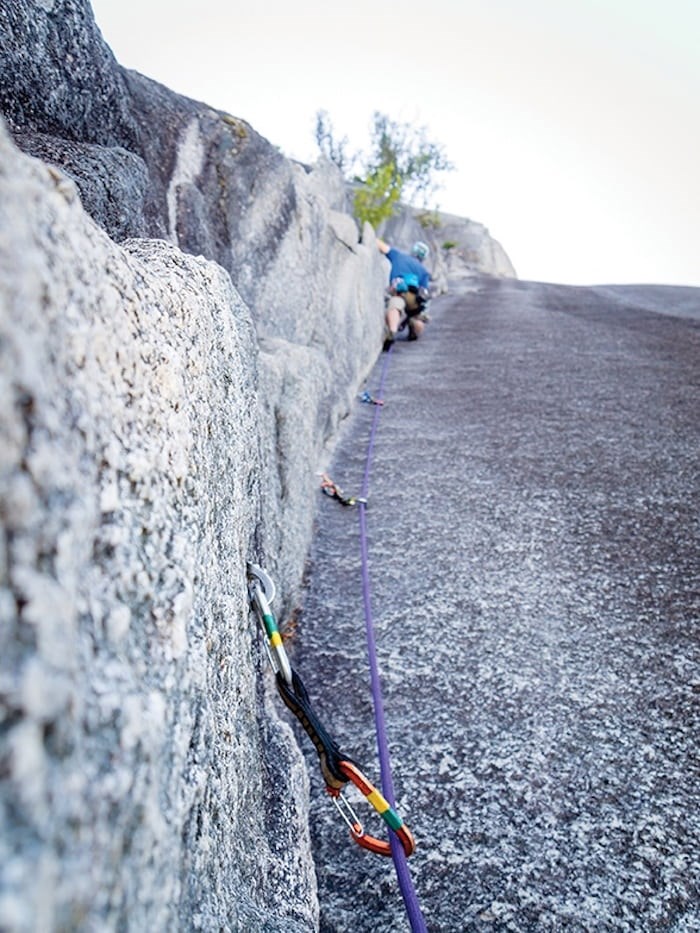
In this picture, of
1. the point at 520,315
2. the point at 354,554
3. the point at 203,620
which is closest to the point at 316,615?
the point at 354,554

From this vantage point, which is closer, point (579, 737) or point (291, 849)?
point (291, 849)

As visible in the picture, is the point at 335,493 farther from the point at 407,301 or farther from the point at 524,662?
the point at 407,301

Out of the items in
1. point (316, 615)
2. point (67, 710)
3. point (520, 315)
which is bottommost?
point (316, 615)

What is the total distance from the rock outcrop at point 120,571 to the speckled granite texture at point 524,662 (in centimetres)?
55

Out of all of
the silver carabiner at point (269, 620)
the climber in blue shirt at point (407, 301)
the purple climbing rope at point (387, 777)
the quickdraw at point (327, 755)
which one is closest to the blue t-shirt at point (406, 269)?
the climber in blue shirt at point (407, 301)

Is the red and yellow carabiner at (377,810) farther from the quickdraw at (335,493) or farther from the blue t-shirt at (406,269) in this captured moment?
the blue t-shirt at (406,269)

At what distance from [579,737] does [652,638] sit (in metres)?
0.85

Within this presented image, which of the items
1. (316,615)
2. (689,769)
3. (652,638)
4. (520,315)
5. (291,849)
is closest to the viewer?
(291,849)

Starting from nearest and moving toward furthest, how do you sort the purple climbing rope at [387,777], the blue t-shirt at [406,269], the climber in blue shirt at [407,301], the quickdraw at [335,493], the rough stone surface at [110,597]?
1. the rough stone surface at [110,597]
2. the purple climbing rope at [387,777]
3. the quickdraw at [335,493]
4. the climber in blue shirt at [407,301]
5. the blue t-shirt at [406,269]

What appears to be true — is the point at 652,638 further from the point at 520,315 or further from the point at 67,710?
the point at 520,315

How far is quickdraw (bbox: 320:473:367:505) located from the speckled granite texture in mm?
127

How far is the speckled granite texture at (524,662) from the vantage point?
2061 millimetres

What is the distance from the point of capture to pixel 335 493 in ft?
16.1

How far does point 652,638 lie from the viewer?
3.15 metres
